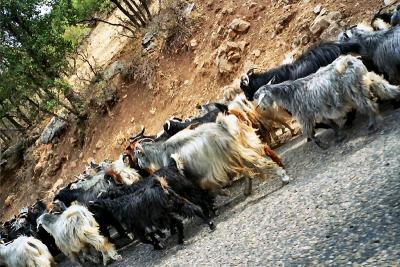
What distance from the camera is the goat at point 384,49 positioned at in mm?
7289

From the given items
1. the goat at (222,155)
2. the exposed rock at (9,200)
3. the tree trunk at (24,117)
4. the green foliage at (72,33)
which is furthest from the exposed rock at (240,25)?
the tree trunk at (24,117)

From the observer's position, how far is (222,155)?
291 inches

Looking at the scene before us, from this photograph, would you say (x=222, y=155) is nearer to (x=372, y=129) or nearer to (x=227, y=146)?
(x=227, y=146)

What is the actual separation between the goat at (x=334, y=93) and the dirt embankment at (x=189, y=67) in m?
3.61

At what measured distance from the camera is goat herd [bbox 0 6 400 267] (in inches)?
279

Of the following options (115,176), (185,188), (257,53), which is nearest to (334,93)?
(185,188)

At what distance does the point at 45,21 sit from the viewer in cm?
1681

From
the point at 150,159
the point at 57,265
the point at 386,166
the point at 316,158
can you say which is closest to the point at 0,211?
the point at 57,265

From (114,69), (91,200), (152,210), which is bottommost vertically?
(152,210)

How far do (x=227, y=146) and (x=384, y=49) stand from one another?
2686 millimetres

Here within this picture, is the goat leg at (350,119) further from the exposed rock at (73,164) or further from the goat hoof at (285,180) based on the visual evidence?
the exposed rock at (73,164)

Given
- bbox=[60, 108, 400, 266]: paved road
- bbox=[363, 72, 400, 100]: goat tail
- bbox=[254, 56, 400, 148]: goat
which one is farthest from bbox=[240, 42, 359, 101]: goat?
bbox=[60, 108, 400, 266]: paved road

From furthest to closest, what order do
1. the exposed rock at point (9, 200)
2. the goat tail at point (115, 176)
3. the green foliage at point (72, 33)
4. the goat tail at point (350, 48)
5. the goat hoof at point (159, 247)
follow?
Answer: the exposed rock at point (9, 200) → the green foliage at point (72, 33) → the goat tail at point (115, 176) → the goat tail at point (350, 48) → the goat hoof at point (159, 247)

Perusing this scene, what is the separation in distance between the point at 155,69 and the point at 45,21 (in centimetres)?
397
